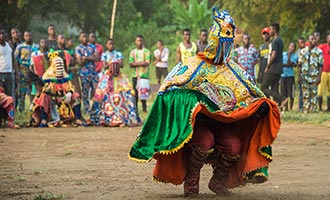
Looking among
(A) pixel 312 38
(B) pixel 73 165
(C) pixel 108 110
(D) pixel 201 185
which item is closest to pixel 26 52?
(C) pixel 108 110

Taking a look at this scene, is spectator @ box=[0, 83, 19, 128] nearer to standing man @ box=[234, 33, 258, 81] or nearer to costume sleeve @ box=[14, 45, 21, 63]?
costume sleeve @ box=[14, 45, 21, 63]

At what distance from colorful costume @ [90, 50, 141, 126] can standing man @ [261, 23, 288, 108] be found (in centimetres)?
293

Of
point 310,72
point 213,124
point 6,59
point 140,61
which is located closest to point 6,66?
point 6,59

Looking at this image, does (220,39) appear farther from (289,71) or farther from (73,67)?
(289,71)

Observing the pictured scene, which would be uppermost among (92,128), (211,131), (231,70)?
(231,70)

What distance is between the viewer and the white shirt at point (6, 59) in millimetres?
17719

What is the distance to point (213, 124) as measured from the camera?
8.59 meters

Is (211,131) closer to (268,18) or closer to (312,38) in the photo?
(312,38)

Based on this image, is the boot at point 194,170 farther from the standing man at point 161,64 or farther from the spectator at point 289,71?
the standing man at point 161,64

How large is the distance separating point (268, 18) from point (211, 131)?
15.2 meters

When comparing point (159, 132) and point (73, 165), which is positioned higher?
point (159, 132)

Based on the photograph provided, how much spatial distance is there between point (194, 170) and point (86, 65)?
1204 centimetres

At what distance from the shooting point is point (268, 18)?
76.8 ft

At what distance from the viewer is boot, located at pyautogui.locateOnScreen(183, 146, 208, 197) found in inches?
327
